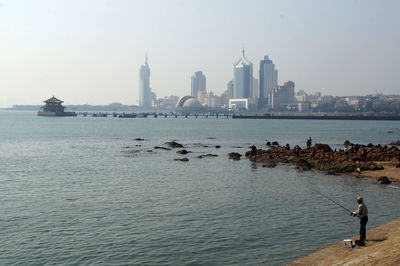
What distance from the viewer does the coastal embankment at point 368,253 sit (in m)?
12.2

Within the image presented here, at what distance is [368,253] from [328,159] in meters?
29.5

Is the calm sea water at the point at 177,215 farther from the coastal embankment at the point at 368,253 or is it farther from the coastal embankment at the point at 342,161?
the coastal embankment at the point at 342,161

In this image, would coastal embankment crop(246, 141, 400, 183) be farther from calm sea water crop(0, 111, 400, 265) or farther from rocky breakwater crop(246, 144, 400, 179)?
calm sea water crop(0, 111, 400, 265)

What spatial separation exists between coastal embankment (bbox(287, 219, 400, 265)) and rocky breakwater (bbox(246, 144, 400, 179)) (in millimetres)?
20038

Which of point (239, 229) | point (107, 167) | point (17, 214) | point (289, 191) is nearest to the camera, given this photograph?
point (239, 229)

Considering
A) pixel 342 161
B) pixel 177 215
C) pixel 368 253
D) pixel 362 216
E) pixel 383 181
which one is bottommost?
pixel 177 215

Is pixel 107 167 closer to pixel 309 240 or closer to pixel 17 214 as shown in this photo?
pixel 17 214

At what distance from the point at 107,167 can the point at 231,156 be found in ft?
51.5

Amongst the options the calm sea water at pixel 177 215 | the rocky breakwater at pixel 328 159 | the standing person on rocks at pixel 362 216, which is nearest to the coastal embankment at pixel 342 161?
the rocky breakwater at pixel 328 159

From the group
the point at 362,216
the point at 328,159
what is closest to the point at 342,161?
the point at 328,159

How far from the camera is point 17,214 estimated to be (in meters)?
21.5

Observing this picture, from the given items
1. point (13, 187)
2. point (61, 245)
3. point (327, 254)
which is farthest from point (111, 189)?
point (327, 254)

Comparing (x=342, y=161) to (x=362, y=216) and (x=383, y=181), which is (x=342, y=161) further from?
(x=362, y=216)

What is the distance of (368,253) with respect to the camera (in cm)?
1327
